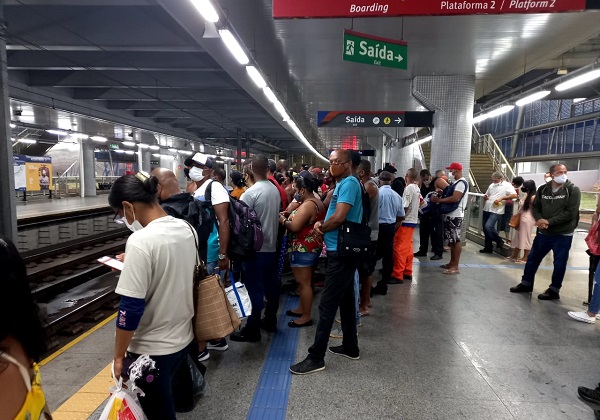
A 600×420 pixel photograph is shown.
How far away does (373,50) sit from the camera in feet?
17.0

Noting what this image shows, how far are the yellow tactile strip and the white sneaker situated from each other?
192 inches

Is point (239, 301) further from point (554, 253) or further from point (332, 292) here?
point (554, 253)

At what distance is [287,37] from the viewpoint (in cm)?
735

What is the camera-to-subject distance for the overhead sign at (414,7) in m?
3.90

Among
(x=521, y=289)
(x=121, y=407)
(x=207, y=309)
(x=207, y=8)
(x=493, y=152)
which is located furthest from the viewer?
(x=493, y=152)

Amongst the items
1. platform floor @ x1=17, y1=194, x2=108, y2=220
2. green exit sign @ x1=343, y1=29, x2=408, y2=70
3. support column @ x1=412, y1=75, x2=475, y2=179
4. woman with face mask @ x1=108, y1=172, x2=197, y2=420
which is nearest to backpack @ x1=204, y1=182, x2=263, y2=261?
woman with face mask @ x1=108, y1=172, x2=197, y2=420

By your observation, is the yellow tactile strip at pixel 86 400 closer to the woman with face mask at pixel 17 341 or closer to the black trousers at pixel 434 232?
the woman with face mask at pixel 17 341

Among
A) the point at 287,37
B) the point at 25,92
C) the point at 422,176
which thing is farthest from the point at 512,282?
the point at 25,92

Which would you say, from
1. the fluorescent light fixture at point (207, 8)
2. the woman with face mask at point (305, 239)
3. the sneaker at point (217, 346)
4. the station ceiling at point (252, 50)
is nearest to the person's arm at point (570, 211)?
the woman with face mask at point (305, 239)

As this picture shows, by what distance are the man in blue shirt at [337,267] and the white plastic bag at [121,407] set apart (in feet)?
5.29

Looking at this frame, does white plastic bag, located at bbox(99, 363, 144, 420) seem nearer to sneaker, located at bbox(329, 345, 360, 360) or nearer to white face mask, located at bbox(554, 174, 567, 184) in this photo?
sneaker, located at bbox(329, 345, 360, 360)

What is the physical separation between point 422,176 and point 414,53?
280 cm

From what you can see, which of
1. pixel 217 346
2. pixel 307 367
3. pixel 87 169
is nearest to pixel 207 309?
pixel 307 367

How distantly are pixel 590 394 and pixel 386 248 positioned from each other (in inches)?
108
